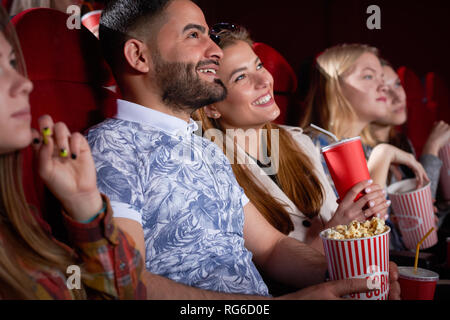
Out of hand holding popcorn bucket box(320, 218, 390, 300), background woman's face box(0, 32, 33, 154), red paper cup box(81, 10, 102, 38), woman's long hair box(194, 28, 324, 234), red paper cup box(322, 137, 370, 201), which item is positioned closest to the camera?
background woman's face box(0, 32, 33, 154)

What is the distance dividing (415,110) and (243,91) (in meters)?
1.71

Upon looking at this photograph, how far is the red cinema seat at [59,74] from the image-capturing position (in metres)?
0.84

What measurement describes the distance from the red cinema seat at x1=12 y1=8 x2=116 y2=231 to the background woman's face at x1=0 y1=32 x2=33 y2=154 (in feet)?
0.66

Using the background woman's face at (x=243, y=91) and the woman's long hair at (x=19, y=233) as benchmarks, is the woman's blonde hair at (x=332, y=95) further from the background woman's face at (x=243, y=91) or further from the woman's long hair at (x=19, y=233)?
the woman's long hair at (x=19, y=233)

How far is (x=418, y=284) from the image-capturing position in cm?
99

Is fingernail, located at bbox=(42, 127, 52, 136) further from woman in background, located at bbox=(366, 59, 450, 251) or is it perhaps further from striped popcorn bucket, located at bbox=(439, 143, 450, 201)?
striped popcorn bucket, located at bbox=(439, 143, 450, 201)

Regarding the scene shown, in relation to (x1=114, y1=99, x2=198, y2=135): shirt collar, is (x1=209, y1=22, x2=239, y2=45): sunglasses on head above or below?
above

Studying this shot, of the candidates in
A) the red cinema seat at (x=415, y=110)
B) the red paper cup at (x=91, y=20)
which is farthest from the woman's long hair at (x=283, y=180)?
the red cinema seat at (x=415, y=110)

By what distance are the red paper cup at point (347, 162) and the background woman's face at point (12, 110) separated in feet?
2.47

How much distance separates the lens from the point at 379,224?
0.86 m

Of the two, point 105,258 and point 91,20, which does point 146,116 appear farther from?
point 91,20

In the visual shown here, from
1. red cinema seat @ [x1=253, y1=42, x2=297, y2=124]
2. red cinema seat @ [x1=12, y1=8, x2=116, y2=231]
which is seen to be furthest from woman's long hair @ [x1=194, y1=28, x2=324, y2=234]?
red cinema seat @ [x1=12, y1=8, x2=116, y2=231]

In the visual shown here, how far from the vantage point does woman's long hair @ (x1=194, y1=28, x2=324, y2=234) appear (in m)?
1.30
